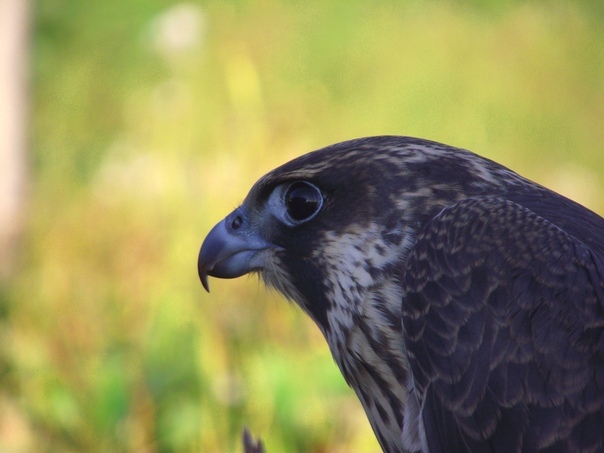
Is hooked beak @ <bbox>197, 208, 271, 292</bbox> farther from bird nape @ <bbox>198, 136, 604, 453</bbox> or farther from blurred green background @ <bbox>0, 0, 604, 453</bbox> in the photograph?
blurred green background @ <bbox>0, 0, 604, 453</bbox>

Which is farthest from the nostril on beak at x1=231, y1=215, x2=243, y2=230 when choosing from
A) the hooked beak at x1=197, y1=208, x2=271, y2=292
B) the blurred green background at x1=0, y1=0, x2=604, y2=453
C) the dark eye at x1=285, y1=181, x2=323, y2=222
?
the blurred green background at x1=0, y1=0, x2=604, y2=453

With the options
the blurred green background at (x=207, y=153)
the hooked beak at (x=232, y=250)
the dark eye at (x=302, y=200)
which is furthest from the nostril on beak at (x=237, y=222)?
the blurred green background at (x=207, y=153)

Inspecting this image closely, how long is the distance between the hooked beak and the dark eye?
121 millimetres

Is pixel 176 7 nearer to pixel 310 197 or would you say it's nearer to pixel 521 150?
pixel 521 150

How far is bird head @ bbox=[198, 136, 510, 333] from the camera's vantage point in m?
2.29

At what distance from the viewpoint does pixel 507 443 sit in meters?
2.01

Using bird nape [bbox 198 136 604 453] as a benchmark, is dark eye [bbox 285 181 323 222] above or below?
above

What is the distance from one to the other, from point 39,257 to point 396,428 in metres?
4.33

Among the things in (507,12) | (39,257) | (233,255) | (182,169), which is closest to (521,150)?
(507,12)

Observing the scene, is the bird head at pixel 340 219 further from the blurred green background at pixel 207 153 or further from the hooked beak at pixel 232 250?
the blurred green background at pixel 207 153

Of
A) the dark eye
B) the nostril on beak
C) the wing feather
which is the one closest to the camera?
the wing feather

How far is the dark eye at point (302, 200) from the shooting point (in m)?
2.42

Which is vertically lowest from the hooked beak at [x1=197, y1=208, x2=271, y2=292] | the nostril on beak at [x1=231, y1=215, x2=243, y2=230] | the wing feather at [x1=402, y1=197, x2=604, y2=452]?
the wing feather at [x1=402, y1=197, x2=604, y2=452]

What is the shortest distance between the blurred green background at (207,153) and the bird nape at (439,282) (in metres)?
0.57
